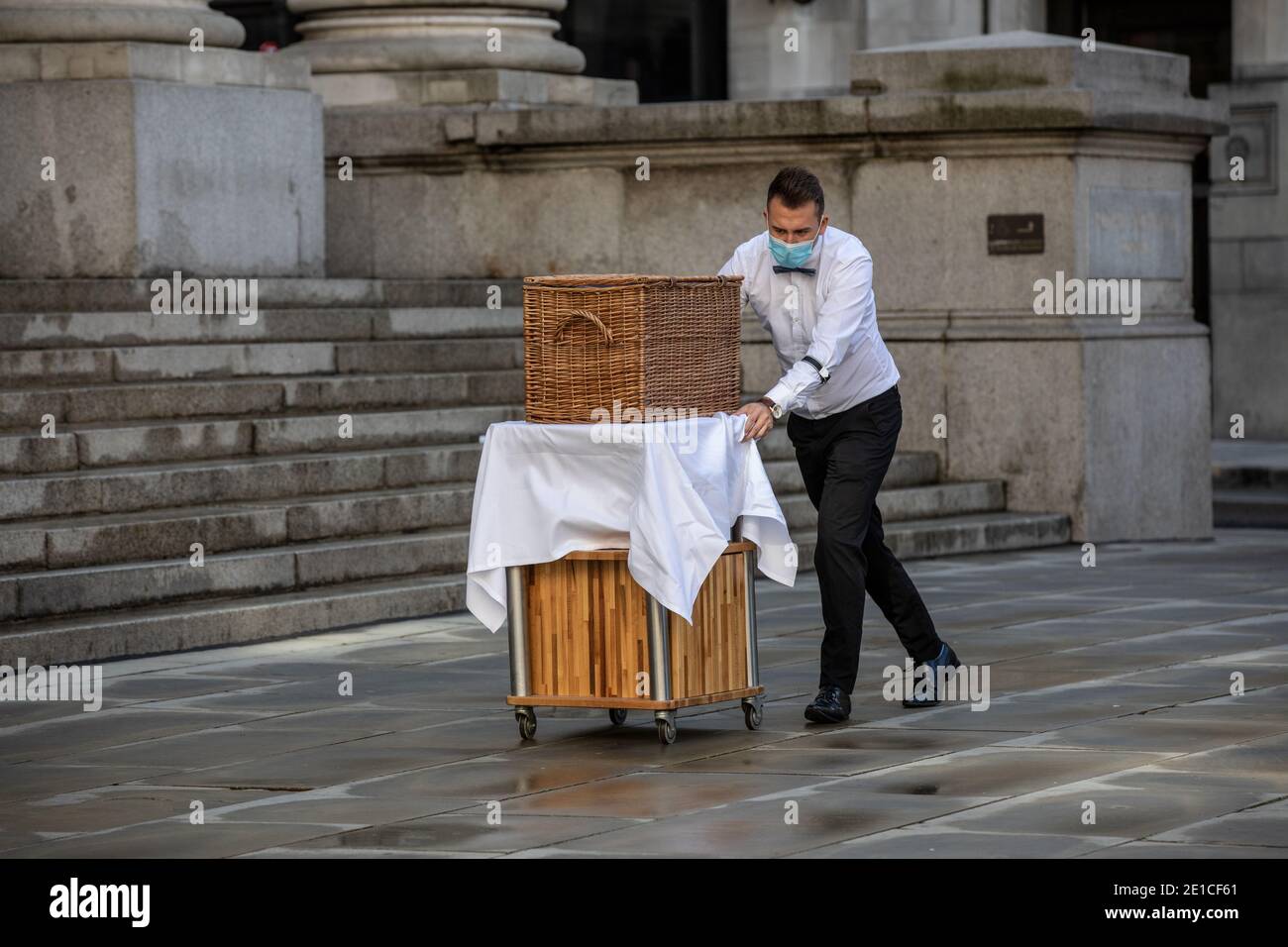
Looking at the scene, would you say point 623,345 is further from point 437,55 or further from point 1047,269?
point 437,55

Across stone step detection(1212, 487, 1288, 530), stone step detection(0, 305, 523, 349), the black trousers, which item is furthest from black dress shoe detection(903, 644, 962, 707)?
stone step detection(1212, 487, 1288, 530)

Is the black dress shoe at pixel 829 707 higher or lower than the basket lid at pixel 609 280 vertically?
lower

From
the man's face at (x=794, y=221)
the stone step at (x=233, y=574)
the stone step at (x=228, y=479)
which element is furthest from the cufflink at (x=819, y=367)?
the stone step at (x=228, y=479)

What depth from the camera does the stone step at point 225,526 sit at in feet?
35.5

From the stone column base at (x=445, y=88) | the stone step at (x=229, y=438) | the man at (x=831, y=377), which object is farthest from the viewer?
the stone column base at (x=445, y=88)

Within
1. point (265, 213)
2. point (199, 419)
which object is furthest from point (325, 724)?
point (265, 213)

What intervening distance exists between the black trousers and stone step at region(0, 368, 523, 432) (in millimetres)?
4646

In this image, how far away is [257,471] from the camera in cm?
1223

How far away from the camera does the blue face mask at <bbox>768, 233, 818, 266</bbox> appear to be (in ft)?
28.1

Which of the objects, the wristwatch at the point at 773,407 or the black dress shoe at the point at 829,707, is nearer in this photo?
the wristwatch at the point at 773,407

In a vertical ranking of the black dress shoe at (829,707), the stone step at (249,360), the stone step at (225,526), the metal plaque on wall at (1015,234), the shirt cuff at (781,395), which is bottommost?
the black dress shoe at (829,707)

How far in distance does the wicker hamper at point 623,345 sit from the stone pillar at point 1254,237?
14.1 meters

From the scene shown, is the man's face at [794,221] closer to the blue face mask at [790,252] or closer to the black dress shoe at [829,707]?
the blue face mask at [790,252]

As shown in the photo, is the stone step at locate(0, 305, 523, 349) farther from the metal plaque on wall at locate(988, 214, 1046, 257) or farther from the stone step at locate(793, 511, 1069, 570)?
the metal plaque on wall at locate(988, 214, 1046, 257)
